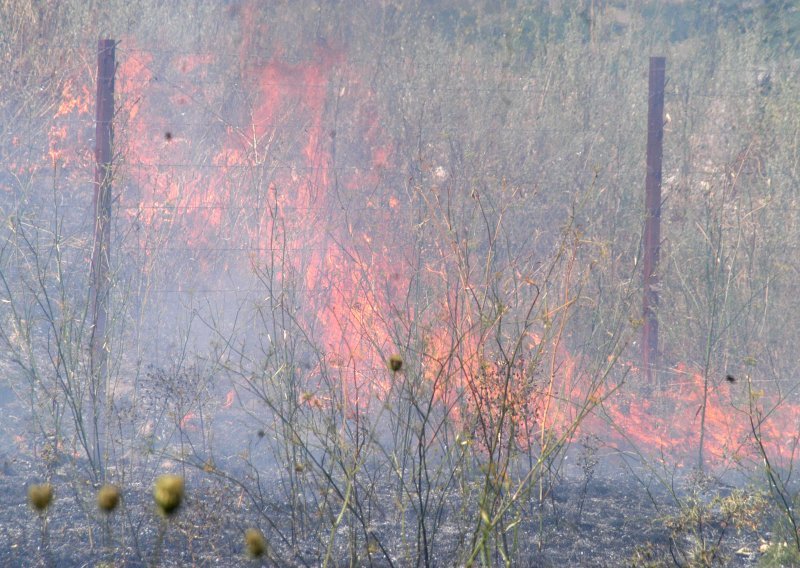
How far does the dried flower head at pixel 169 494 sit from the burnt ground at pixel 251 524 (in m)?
2.18

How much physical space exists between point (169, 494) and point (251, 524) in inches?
114

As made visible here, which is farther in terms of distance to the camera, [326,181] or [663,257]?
[326,181]

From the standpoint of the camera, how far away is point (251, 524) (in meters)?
3.62

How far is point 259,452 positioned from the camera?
548 cm

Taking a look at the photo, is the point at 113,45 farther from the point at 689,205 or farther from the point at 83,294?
the point at 689,205

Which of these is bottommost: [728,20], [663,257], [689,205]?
[663,257]

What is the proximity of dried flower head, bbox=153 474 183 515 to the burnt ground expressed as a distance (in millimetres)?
2177

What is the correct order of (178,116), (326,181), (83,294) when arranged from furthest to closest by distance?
(178,116) < (326,181) < (83,294)

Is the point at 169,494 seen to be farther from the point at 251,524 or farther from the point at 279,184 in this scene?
the point at 279,184

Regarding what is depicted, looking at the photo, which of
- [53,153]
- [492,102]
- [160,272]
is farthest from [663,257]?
[53,153]

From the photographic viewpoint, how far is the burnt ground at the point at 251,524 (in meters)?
3.24

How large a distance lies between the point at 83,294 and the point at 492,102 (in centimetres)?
494

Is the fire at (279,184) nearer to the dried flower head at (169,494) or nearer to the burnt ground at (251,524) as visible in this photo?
the burnt ground at (251,524)

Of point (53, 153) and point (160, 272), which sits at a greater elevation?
point (53, 153)
